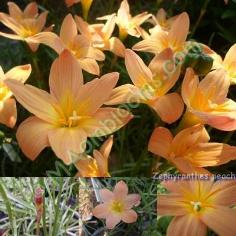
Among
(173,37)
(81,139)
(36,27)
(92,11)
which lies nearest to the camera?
(81,139)

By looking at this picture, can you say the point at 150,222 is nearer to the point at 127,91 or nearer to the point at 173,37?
the point at 127,91

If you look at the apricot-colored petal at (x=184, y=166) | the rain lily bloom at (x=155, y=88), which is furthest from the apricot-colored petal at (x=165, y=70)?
the apricot-colored petal at (x=184, y=166)

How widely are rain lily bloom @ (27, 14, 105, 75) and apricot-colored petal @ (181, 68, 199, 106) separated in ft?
0.59

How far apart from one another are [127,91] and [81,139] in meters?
0.10

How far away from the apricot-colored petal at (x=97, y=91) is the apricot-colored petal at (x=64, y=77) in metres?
0.01

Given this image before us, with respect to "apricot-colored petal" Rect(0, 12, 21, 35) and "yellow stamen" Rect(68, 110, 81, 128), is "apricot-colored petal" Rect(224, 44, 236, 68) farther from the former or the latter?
"apricot-colored petal" Rect(0, 12, 21, 35)

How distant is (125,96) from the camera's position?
74 centimetres

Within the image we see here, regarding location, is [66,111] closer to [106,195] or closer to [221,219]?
[106,195]

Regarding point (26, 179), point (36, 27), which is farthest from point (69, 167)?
point (36, 27)

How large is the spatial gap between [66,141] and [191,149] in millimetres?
176

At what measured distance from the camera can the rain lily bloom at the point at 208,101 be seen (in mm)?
715

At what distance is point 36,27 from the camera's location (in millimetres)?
1080

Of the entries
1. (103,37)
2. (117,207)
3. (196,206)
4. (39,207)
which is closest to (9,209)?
(39,207)

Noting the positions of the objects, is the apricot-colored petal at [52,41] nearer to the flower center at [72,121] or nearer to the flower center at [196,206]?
the flower center at [72,121]
